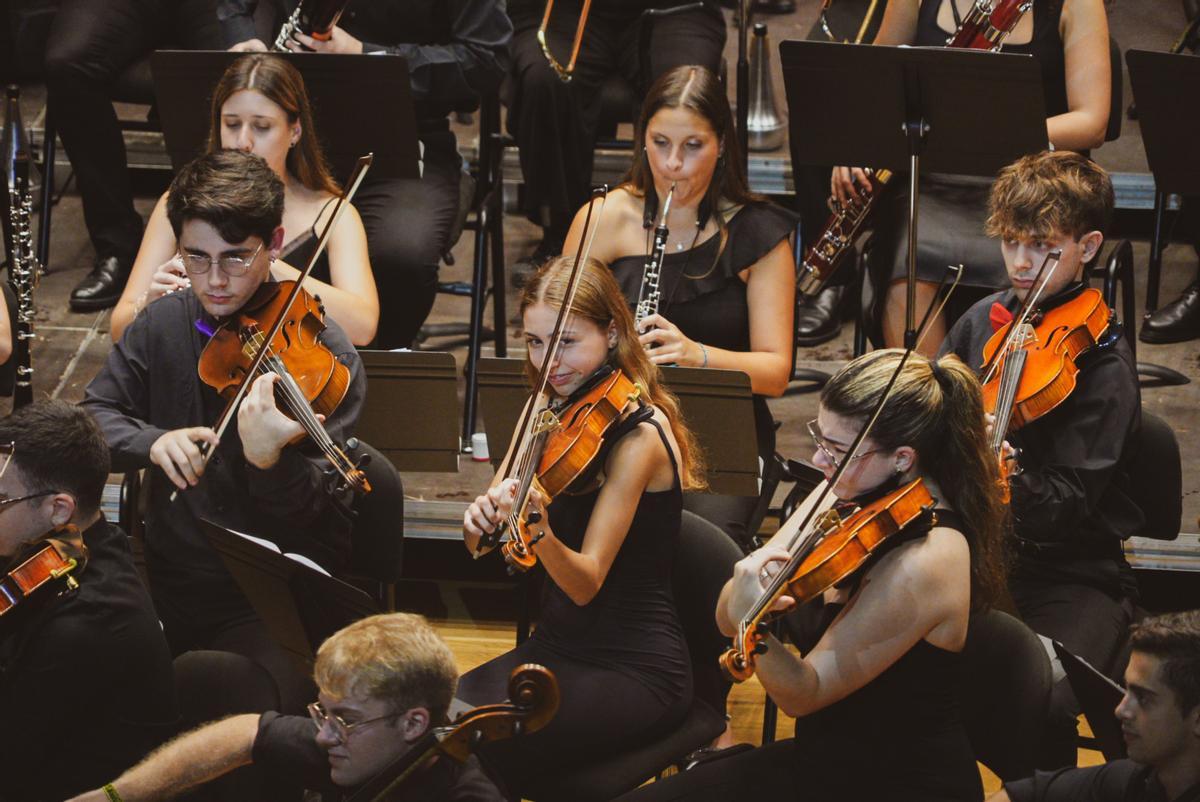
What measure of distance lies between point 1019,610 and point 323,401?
1338mm

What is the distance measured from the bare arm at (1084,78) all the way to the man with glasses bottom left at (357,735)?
231 centimetres

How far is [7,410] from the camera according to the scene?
4.11 m

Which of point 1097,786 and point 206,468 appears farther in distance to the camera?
point 206,468

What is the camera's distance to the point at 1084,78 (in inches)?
149

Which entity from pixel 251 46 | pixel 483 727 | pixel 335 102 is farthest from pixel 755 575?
pixel 251 46

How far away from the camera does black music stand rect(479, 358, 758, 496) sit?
115 inches

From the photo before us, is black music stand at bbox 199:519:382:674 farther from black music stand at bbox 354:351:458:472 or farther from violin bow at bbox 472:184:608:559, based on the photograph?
black music stand at bbox 354:351:458:472

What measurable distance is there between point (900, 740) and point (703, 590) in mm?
572

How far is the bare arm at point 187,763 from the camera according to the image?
6.96ft

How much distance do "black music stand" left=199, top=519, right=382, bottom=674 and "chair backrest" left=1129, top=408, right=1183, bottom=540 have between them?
1.49 m

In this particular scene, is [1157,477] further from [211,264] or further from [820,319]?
[211,264]

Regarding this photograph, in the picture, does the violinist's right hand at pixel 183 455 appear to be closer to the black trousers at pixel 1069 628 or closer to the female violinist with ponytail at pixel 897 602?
the female violinist with ponytail at pixel 897 602

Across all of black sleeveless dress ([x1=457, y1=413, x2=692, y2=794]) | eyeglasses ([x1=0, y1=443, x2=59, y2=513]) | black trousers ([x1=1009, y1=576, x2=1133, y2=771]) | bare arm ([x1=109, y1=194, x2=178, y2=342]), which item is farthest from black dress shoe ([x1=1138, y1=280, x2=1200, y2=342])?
eyeglasses ([x1=0, y1=443, x2=59, y2=513])

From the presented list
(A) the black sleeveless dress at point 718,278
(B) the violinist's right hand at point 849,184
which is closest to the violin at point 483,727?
(A) the black sleeveless dress at point 718,278
